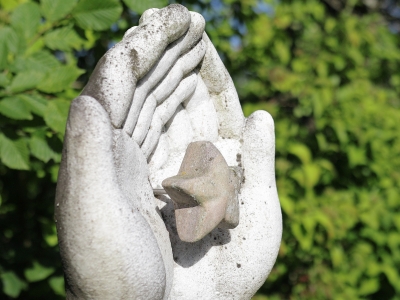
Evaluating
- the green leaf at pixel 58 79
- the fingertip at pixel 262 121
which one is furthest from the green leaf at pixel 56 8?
the fingertip at pixel 262 121

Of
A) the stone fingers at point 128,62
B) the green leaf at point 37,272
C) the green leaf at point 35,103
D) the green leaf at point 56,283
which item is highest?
the stone fingers at point 128,62

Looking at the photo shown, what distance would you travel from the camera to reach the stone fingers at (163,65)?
0.98 metres

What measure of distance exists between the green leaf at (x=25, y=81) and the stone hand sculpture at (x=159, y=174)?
35 cm

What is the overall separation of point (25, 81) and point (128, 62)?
50cm

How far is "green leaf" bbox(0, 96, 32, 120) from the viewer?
4.33ft

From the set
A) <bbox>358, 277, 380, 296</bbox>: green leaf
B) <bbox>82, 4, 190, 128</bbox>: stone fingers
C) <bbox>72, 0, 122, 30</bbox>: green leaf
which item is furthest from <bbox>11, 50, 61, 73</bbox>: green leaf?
<bbox>358, 277, 380, 296</bbox>: green leaf

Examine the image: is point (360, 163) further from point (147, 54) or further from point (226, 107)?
point (147, 54)

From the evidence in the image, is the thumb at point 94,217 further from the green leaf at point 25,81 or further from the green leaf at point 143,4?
the green leaf at point 143,4

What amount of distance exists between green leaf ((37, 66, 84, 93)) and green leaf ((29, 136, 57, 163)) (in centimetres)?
14

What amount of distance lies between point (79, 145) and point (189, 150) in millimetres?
295

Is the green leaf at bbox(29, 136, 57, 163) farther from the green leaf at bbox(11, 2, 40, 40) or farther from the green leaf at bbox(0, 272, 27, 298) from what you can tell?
the green leaf at bbox(0, 272, 27, 298)

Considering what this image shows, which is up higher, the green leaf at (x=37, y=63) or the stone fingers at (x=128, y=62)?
the stone fingers at (x=128, y=62)

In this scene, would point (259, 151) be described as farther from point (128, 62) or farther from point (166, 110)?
point (128, 62)

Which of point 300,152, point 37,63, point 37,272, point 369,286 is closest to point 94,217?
point 37,63
